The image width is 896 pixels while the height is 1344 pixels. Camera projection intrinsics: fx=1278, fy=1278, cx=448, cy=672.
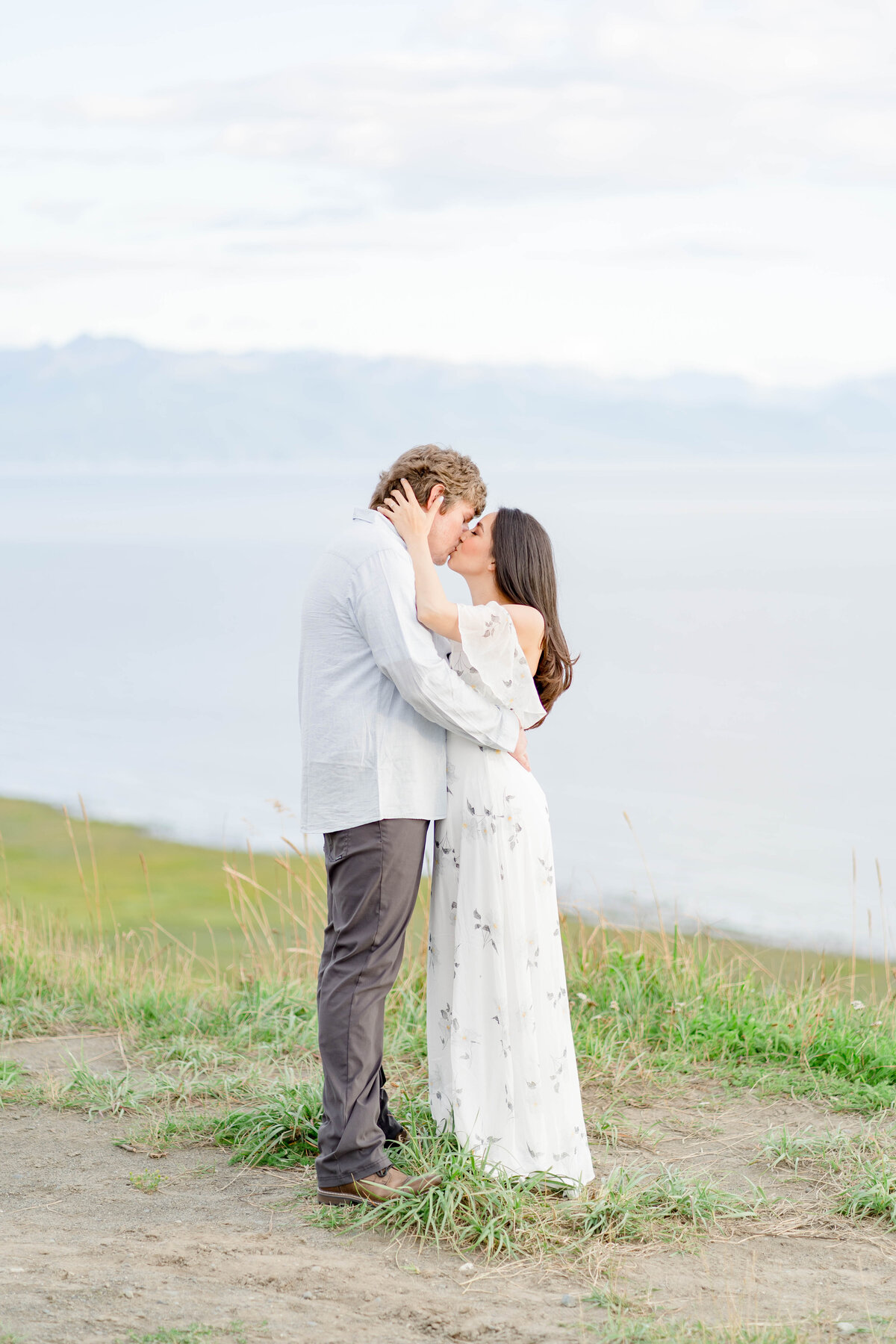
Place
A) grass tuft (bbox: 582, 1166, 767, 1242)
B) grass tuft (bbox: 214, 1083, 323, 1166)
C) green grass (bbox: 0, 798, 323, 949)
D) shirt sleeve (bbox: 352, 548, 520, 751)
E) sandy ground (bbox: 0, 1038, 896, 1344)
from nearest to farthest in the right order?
sandy ground (bbox: 0, 1038, 896, 1344)
shirt sleeve (bbox: 352, 548, 520, 751)
grass tuft (bbox: 582, 1166, 767, 1242)
grass tuft (bbox: 214, 1083, 323, 1166)
green grass (bbox: 0, 798, 323, 949)

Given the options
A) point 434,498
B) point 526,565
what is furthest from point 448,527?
point 526,565

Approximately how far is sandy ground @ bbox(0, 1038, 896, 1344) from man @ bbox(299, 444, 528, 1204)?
0.36m

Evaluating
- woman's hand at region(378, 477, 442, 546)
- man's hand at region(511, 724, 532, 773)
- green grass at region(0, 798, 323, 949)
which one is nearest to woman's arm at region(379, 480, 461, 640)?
woman's hand at region(378, 477, 442, 546)

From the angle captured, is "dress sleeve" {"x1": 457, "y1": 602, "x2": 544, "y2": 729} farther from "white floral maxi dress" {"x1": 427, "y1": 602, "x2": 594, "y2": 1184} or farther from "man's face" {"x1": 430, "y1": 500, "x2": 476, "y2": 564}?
"man's face" {"x1": 430, "y1": 500, "x2": 476, "y2": 564}

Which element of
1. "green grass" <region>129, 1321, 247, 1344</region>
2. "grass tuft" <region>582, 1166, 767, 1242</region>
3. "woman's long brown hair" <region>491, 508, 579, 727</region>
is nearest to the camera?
"green grass" <region>129, 1321, 247, 1344</region>

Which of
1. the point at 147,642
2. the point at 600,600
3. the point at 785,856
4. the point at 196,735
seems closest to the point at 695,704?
the point at 196,735

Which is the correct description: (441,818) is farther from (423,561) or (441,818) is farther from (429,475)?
(429,475)

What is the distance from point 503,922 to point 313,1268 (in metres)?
1.01

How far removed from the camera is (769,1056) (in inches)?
200

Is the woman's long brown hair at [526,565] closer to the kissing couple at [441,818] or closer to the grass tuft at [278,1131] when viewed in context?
the kissing couple at [441,818]

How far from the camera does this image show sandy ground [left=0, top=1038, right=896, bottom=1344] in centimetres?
285

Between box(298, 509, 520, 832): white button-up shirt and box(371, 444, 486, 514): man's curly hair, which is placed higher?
box(371, 444, 486, 514): man's curly hair

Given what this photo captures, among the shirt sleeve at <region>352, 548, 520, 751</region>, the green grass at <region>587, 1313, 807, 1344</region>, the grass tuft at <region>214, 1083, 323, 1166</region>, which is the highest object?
the shirt sleeve at <region>352, 548, 520, 751</region>

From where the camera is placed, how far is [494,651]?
3564 millimetres
